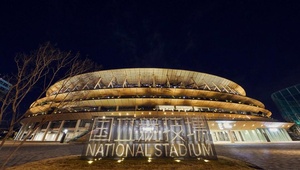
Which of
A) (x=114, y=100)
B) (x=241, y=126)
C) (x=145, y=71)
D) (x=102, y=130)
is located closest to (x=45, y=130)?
(x=114, y=100)

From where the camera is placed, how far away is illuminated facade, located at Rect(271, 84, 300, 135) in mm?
49312

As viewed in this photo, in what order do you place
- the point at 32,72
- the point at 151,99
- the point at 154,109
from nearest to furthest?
the point at 32,72
the point at 154,109
the point at 151,99

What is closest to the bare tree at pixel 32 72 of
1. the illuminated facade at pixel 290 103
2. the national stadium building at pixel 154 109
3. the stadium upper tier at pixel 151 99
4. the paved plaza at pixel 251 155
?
the paved plaza at pixel 251 155

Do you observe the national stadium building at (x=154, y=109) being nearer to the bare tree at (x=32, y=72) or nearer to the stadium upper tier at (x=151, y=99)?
the stadium upper tier at (x=151, y=99)

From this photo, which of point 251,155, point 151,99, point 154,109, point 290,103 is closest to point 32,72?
point 251,155

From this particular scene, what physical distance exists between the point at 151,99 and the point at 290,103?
53951mm

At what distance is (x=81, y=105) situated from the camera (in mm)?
34844

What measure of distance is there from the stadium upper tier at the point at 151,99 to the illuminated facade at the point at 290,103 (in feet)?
59.9

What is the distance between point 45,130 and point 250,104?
53873 mm

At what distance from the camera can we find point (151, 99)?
32.8 metres

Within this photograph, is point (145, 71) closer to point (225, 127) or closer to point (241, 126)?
point (225, 127)

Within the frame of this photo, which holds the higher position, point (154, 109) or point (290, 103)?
point (290, 103)

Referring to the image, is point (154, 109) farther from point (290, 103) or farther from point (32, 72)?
point (290, 103)

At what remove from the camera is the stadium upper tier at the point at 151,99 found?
3222 centimetres
